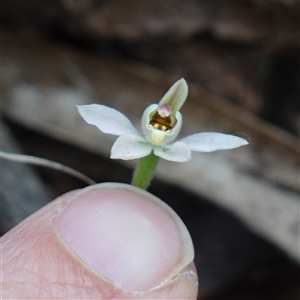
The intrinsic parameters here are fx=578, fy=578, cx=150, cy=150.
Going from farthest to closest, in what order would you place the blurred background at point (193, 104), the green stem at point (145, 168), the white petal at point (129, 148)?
the blurred background at point (193, 104), the green stem at point (145, 168), the white petal at point (129, 148)

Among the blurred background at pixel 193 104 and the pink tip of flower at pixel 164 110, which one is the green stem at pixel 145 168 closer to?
the pink tip of flower at pixel 164 110

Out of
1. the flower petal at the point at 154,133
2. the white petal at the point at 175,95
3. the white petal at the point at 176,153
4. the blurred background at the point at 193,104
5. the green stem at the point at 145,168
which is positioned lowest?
the blurred background at the point at 193,104

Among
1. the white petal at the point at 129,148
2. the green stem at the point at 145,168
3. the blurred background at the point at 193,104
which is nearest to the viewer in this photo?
the white petal at the point at 129,148

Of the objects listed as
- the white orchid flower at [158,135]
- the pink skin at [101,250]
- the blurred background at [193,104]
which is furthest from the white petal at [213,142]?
the blurred background at [193,104]

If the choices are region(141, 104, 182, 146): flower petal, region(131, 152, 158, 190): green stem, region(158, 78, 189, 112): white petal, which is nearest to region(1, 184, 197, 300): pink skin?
region(131, 152, 158, 190): green stem

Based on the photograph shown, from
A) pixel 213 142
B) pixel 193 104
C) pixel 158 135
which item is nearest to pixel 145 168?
pixel 158 135

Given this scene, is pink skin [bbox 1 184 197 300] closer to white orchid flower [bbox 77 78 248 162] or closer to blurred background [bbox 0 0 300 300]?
white orchid flower [bbox 77 78 248 162]

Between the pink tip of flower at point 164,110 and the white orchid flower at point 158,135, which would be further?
the pink tip of flower at point 164,110

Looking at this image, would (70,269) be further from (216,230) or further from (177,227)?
(216,230)
